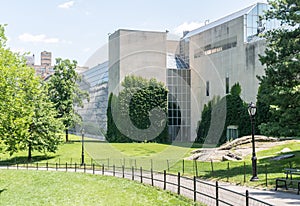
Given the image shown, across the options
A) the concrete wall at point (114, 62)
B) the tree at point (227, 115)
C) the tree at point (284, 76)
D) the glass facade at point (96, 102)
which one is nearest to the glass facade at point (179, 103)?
the tree at point (227, 115)

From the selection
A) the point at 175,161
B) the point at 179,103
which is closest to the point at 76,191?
the point at 175,161

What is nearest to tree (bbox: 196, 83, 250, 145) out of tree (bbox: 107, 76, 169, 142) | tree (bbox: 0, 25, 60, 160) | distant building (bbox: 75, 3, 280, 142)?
distant building (bbox: 75, 3, 280, 142)

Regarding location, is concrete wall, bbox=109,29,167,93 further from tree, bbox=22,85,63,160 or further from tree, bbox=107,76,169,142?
tree, bbox=22,85,63,160

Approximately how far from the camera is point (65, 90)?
192ft

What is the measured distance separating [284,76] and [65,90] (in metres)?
39.8

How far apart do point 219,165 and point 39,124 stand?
75.7 feet

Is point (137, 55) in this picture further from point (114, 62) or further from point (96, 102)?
point (96, 102)

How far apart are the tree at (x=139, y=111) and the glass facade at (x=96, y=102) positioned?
3.17 metres

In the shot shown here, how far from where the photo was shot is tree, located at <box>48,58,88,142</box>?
190 ft

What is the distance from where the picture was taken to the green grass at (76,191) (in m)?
19.5

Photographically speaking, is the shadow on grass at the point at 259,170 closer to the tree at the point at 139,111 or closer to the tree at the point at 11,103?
the tree at the point at 11,103

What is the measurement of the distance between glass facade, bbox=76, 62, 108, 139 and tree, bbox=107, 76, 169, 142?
3.17m

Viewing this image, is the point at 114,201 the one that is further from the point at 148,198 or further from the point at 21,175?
the point at 21,175

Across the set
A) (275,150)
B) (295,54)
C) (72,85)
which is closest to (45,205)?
(295,54)
